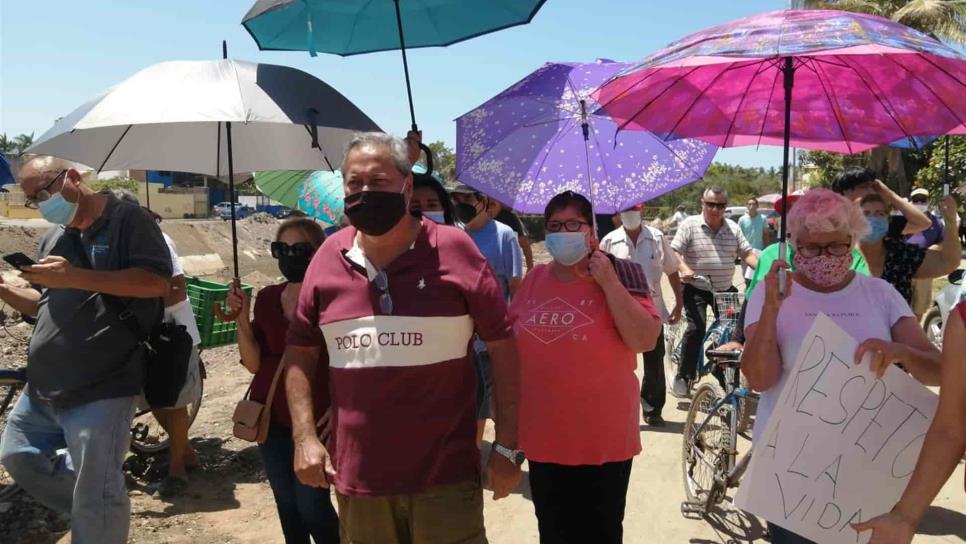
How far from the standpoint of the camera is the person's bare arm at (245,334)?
10.8 ft

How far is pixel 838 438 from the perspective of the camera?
2471mm

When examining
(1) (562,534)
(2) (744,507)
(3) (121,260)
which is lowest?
(1) (562,534)

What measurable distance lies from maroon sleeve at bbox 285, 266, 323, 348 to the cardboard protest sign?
1.56 meters

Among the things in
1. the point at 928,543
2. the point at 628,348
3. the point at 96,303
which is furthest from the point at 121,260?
the point at 928,543

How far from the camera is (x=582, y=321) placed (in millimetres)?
2930

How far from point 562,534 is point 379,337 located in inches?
Answer: 50.8

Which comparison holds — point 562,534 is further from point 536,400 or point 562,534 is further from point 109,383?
point 109,383

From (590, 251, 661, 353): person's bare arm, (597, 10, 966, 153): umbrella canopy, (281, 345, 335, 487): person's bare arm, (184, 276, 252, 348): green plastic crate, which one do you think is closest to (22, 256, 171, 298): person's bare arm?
(281, 345, 335, 487): person's bare arm

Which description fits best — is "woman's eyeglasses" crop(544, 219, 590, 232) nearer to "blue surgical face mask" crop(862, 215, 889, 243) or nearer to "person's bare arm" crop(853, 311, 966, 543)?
"person's bare arm" crop(853, 311, 966, 543)

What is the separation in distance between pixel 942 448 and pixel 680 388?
550 cm

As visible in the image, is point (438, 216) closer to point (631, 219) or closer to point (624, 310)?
point (624, 310)

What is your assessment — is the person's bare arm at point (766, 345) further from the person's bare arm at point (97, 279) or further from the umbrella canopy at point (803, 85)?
the person's bare arm at point (97, 279)

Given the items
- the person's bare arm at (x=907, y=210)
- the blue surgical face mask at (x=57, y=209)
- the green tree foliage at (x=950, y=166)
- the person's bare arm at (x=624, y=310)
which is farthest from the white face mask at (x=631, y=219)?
the green tree foliage at (x=950, y=166)

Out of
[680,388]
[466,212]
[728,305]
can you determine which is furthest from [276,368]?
[680,388]
